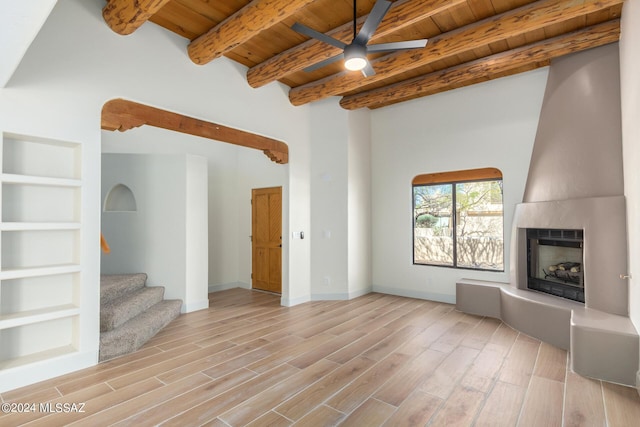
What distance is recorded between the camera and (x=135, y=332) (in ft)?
11.4

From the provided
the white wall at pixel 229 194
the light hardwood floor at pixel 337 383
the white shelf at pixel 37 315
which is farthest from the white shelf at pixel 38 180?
the white wall at pixel 229 194

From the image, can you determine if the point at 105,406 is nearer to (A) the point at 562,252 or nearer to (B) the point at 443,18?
(B) the point at 443,18

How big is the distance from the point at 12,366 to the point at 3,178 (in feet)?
5.05

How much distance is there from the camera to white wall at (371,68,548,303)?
4.74 metres

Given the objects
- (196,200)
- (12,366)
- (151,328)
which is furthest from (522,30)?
(12,366)

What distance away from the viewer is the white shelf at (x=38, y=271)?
2.63 meters

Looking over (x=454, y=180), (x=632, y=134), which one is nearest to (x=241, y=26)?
(x=632, y=134)

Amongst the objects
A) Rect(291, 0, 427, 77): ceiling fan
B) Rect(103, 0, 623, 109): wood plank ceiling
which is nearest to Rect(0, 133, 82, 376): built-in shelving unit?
Rect(103, 0, 623, 109): wood plank ceiling

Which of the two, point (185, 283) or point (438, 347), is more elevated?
point (185, 283)

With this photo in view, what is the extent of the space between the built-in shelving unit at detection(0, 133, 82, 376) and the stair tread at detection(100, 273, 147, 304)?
87 centimetres

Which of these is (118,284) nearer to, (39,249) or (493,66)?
(39,249)

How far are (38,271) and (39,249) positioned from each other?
27 cm

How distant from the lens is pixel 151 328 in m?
3.80

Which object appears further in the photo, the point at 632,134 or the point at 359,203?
the point at 359,203
